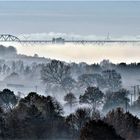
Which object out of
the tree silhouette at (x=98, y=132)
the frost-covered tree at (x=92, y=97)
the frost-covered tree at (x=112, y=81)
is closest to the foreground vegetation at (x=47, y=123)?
the tree silhouette at (x=98, y=132)

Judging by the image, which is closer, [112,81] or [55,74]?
[112,81]

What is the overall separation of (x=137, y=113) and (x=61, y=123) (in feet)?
68.3

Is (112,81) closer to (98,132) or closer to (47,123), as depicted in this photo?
(47,123)

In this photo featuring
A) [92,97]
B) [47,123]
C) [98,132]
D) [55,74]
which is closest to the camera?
[98,132]

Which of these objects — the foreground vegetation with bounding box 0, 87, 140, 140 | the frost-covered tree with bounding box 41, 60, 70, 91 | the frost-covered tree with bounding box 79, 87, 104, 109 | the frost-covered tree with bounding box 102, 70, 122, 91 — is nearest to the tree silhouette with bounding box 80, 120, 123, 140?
the foreground vegetation with bounding box 0, 87, 140, 140

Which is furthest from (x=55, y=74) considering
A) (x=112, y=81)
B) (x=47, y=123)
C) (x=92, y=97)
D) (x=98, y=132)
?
(x=98, y=132)

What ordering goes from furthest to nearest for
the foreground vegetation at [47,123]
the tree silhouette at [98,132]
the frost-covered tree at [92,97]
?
the frost-covered tree at [92,97]
the foreground vegetation at [47,123]
the tree silhouette at [98,132]

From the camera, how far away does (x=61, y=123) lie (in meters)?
60.1

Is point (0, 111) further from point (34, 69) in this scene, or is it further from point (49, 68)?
point (34, 69)

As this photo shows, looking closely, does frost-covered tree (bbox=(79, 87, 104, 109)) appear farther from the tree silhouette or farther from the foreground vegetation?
the tree silhouette

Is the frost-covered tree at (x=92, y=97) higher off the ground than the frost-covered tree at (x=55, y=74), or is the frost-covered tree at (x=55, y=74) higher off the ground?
the frost-covered tree at (x=55, y=74)

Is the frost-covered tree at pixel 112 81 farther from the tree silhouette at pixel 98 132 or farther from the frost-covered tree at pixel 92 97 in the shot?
the tree silhouette at pixel 98 132

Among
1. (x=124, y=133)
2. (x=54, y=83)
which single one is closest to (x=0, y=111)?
(x=124, y=133)

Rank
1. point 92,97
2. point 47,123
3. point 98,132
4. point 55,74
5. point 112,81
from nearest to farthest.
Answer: point 98,132, point 47,123, point 92,97, point 112,81, point 55,74
